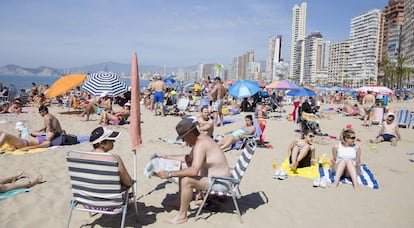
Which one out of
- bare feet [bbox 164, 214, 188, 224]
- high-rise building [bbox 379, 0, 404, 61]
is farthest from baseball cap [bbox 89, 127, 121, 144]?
high-rise building [bbox 379, 0, 404, 61]

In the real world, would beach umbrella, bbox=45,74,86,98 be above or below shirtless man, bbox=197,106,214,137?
above

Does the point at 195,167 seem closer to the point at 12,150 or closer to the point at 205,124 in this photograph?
the point at 205,124

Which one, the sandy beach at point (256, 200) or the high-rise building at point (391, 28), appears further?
the high-rise building at point (391, 28)

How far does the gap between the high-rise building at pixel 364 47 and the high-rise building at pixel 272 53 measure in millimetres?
42267

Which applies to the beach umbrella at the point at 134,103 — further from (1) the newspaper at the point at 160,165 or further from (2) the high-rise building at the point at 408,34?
(2) the high-rise building at the point at 408,34

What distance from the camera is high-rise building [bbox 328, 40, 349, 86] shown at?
110 m

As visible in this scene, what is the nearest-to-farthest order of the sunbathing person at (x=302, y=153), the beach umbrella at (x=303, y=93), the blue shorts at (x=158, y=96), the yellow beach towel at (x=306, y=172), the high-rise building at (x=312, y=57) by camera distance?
the yellow beach towel at (x=306, y=172) → the sunbathing person at (x=302, y=153) → the beach umbrella at (x=303, y=93) → the blue shorts at (x=158, y=96) → the high-rise building at (x=312, y=57)

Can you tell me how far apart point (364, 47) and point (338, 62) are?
13.5 metres

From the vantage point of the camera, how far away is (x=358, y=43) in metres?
104

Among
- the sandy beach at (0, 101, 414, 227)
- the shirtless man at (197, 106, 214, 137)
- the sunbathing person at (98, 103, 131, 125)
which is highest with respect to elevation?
the shirtless man at (197, 106, 214, 137)

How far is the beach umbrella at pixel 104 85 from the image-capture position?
29.3ft

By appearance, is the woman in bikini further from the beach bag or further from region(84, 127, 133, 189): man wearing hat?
region(84, 127, 133, 189): man wearing hat

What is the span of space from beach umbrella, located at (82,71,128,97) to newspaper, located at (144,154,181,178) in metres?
6.07

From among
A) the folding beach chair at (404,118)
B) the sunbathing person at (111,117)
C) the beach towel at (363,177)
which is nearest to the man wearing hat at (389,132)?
the beach towel at (363,177)
